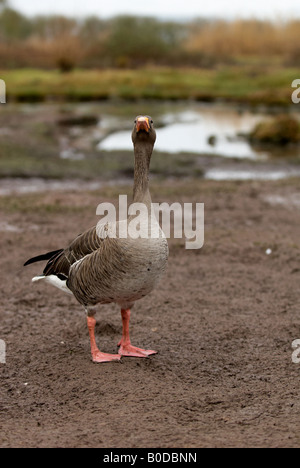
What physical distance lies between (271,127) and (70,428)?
22730 millimetres

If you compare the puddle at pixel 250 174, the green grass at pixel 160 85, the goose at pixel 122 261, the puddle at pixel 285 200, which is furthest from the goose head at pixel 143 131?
the green grass at pixel 160 85

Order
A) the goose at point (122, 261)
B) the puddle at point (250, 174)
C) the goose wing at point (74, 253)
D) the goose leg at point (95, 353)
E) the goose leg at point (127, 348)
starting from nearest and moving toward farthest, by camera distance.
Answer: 1. the goose at point (122, 261)
2. the goose wing at point (74, 253)
3. the goose leg at point (95, 353)
4. the goose leg at point (127, 348)
5. the puddle at point (250, 174)

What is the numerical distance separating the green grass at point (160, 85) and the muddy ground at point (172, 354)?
32928mm

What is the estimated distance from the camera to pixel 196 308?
23.5 feet

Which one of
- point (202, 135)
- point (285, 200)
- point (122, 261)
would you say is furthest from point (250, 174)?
point (122, 261)

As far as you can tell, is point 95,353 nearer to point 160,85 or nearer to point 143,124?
point 143,124

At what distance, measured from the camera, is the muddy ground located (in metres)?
4.26

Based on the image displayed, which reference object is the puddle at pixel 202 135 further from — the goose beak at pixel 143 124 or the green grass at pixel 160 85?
the goose beak at pixel 143 124

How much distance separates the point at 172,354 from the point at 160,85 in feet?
147

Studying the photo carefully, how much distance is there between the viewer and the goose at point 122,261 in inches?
184

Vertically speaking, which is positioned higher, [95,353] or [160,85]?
[160,85]

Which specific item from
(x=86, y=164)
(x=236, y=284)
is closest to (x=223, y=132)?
(x=86, y=164)

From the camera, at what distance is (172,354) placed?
229 inches
